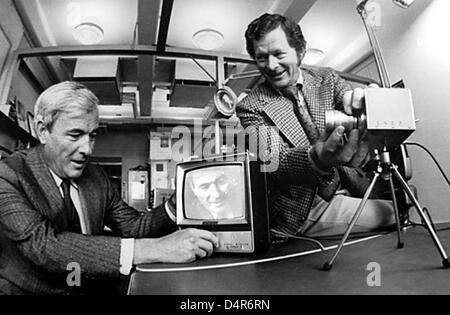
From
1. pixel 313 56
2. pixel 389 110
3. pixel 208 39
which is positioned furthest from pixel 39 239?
pixel 313 56

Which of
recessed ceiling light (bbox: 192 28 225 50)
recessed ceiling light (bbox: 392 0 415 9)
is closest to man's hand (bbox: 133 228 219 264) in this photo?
recessed ceiling light (bbox: 392 0 415 9)

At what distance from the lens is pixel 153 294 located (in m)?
0.32

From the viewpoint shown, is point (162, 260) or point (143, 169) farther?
point (143, 169)

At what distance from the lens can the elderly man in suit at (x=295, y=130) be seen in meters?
0.71

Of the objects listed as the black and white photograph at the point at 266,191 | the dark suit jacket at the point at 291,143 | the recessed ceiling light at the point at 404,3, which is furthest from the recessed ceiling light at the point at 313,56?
the dark suit jacket at the point at 291,143

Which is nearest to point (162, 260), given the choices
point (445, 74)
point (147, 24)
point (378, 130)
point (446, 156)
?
point (378, 130)

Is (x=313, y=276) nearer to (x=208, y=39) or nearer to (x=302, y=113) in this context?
(x=302, y=113)

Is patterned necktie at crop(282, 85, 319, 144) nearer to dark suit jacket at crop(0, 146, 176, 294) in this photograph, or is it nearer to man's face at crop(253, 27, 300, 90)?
man's face at crop(253, 27, 300, 90)

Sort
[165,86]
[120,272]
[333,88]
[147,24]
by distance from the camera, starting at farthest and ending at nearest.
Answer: [165,86] < [147,24] < [333,88] < [120,272]

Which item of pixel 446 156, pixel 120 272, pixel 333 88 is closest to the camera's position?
pixel 120 272

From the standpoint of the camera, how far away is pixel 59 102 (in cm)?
60
